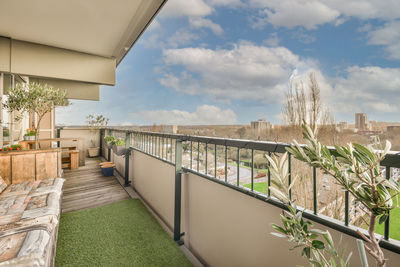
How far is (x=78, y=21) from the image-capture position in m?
2.90

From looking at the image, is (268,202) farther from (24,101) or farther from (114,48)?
A: (114,48)

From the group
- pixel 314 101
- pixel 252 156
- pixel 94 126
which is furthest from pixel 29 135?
pixel 314 101

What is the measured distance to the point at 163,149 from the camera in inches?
103

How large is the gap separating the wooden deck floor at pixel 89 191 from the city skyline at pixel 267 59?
2.08m

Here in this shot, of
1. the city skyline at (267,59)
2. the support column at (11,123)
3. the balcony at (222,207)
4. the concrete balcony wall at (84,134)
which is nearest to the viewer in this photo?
the balcony at (222,207)

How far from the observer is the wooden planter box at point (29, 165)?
8.28ft

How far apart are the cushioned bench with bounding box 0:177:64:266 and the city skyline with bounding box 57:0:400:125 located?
2294 mm

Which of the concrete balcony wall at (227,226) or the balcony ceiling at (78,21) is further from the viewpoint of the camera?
the balcony ceiling at (78,21)

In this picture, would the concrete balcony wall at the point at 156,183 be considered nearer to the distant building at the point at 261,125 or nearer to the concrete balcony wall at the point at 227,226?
the concrete balcony wall at the point at 227,226

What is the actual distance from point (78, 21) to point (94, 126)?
→ 4971 millimetres

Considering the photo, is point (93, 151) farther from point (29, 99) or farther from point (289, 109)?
point (289, 109)

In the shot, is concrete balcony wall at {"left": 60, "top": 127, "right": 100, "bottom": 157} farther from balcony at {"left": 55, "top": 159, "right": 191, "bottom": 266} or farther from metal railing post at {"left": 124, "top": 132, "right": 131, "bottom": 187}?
balcony at {"left": 55, "top": 159, "right": 191, "bottom": 266}

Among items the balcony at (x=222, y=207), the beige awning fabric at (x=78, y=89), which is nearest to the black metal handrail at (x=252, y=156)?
the balcony at (x=222, y=207)

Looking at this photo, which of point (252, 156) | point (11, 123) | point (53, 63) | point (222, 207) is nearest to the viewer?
point (252, 156)
